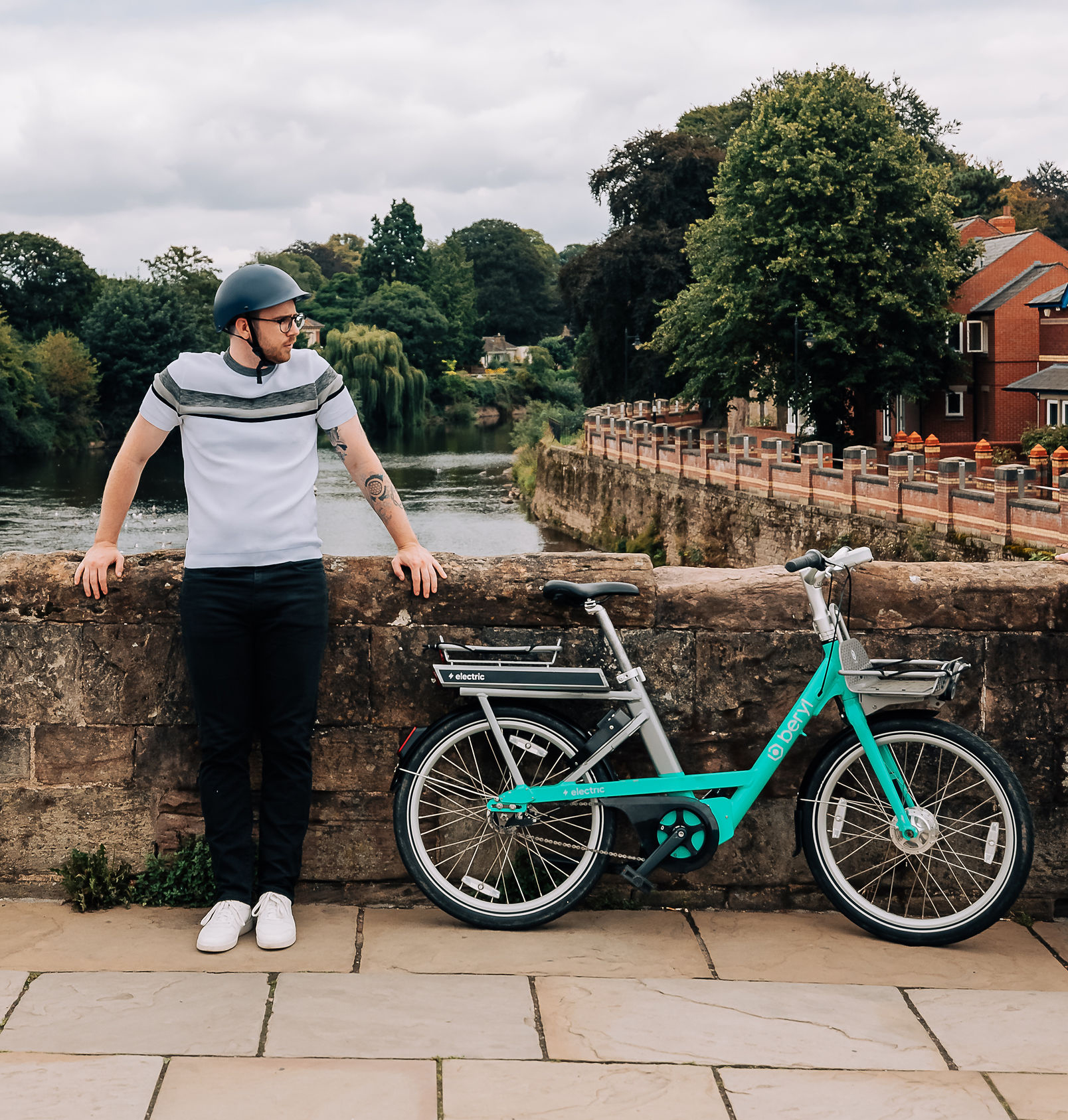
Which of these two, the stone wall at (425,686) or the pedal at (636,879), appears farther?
the stone wall at (425,686)

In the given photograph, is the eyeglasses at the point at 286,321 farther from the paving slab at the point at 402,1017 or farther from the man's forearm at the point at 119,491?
the paving slab at the point at 402,1017

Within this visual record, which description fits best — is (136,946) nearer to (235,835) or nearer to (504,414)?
(235,835)

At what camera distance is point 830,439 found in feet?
119

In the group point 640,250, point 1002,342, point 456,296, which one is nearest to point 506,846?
point 1002,342

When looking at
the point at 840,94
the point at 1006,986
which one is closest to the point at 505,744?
the point at 1006,986

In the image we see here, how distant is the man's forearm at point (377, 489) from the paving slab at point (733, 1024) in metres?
1.31

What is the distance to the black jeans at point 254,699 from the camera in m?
3.54

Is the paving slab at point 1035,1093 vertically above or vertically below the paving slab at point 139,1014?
below

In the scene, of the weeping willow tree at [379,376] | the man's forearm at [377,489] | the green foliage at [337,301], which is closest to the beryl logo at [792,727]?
the man's forearm at [377,489]

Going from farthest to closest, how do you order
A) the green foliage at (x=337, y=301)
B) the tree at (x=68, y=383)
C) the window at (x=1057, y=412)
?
the green foliage at (x=337, y=301), the tree at (x=68, y=383), the window at (x=1057, y=412)

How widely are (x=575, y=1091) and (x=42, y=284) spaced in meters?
86.5

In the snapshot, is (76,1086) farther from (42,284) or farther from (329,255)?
(329,255)

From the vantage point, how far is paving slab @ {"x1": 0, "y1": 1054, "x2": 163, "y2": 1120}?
8.30 ft

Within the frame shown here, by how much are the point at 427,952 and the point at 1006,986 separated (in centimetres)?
151
